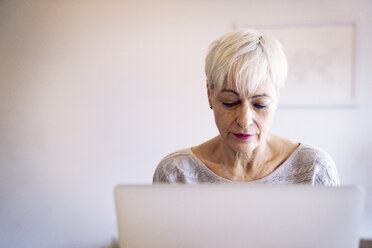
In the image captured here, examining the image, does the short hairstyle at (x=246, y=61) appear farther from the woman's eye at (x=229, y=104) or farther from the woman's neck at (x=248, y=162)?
the woman's neck at (x=248, y=162)

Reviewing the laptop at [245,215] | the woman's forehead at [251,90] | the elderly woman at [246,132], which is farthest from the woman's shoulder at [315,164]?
the laptop at [245,215]

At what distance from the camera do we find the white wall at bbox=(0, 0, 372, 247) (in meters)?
2.23

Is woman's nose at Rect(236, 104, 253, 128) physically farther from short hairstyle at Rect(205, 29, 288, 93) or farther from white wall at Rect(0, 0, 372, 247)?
white wall at Rect(0, 0, 372, 247)

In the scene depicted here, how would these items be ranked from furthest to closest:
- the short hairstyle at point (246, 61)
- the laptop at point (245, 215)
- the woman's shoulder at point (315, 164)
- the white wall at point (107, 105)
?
the white wall at point (107, 105) < the woman's shoulder at point (315, 164) < the short hairstyle at point (246, 61) < the laptop at point (245, 215)

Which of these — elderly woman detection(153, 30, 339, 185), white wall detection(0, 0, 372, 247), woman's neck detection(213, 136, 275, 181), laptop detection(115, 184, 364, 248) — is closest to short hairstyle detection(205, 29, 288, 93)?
elderly woman detection(153, 30, 339, 185)

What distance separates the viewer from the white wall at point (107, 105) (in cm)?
223

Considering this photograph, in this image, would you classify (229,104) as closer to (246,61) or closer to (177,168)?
(246,61)

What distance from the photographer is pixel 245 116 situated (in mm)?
951

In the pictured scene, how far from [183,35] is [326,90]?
116 cm

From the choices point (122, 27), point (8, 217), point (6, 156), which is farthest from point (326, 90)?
point (8, 217)

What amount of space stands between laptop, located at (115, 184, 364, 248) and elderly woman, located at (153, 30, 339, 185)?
43 centimetres

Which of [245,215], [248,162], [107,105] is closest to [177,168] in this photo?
[248,162]

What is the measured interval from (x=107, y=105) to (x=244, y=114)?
1.80m

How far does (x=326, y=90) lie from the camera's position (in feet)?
7.17
